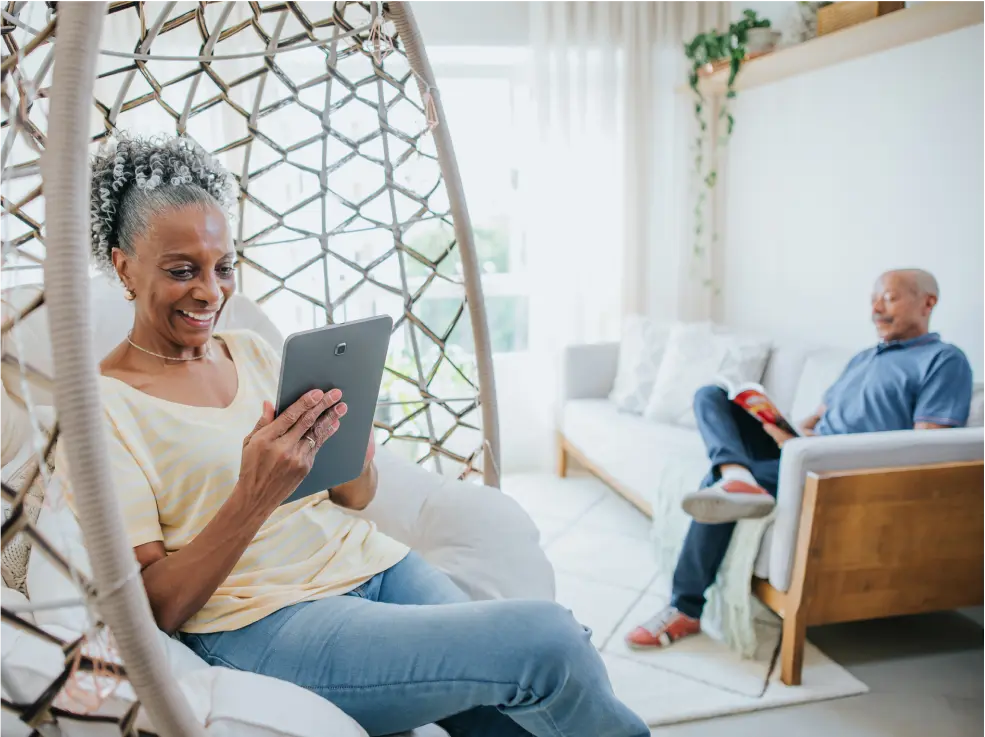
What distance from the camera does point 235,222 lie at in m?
1.57

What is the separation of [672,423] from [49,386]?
2614 millimetres

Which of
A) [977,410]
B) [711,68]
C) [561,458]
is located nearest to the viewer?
[977,410]

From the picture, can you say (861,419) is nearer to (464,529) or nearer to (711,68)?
(464,529)

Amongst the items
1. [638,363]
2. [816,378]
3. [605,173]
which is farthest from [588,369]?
[816,378]

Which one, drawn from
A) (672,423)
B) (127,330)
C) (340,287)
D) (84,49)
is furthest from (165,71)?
(84,49)

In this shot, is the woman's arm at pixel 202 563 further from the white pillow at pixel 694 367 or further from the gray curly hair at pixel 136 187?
the white pillow at pixel 694 367

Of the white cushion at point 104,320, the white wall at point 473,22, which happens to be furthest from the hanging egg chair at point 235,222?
the white wall at point 473,22

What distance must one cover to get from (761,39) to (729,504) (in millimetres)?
1957

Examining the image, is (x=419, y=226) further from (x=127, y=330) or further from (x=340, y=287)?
(x=127, y=330)

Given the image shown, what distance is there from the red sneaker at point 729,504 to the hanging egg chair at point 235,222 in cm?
59

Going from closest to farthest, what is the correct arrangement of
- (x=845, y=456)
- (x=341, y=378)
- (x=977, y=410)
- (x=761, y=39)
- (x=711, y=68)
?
(x=341, y=378) → (x=845, y=456) → (x=977, y=410) → (x=761, y=39) → (x=711, y=68)

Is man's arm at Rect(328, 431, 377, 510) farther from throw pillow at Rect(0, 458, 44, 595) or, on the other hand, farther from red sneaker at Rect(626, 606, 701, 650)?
red sneaker at Rect(626, 606, 701, 650)

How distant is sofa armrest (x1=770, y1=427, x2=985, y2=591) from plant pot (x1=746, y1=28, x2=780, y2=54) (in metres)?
1.75

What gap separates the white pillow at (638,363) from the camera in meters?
3.22
